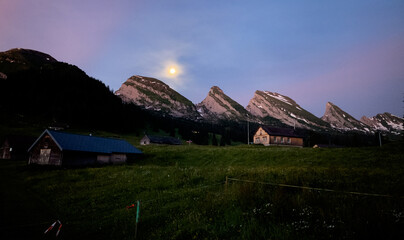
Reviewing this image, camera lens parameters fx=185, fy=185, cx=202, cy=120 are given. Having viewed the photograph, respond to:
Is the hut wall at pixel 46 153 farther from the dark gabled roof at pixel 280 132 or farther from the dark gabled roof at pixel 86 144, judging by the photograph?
the dark gabled roof at pixel 280 132

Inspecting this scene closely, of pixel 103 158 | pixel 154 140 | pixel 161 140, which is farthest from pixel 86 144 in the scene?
pixel 161 140

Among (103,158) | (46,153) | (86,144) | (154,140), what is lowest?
(103,158)

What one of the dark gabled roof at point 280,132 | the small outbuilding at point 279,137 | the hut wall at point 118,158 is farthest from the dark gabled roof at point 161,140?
the hut wall at point 118,158

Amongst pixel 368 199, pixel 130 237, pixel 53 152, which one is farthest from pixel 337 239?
pixel 53 152

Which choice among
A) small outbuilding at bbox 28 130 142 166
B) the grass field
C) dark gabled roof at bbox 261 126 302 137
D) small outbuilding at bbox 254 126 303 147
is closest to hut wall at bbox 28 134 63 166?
small outbuilding at bbox 28 130 142 166

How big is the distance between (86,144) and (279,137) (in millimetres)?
63944

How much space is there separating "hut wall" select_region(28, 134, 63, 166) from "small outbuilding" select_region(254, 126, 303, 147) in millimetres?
63833

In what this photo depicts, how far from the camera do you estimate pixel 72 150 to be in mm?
33500

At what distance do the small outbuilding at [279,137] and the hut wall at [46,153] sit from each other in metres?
63.8

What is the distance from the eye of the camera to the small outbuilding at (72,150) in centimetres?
3344

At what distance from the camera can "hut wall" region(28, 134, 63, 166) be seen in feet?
110

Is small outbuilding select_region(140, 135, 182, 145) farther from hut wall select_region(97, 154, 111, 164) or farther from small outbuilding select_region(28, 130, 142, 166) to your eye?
hut wall select_region(97, 154, 111, 164)

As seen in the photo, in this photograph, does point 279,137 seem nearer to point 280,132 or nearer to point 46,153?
point 280,132

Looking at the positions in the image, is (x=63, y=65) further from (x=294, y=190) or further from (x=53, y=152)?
(x=294, y=190)
